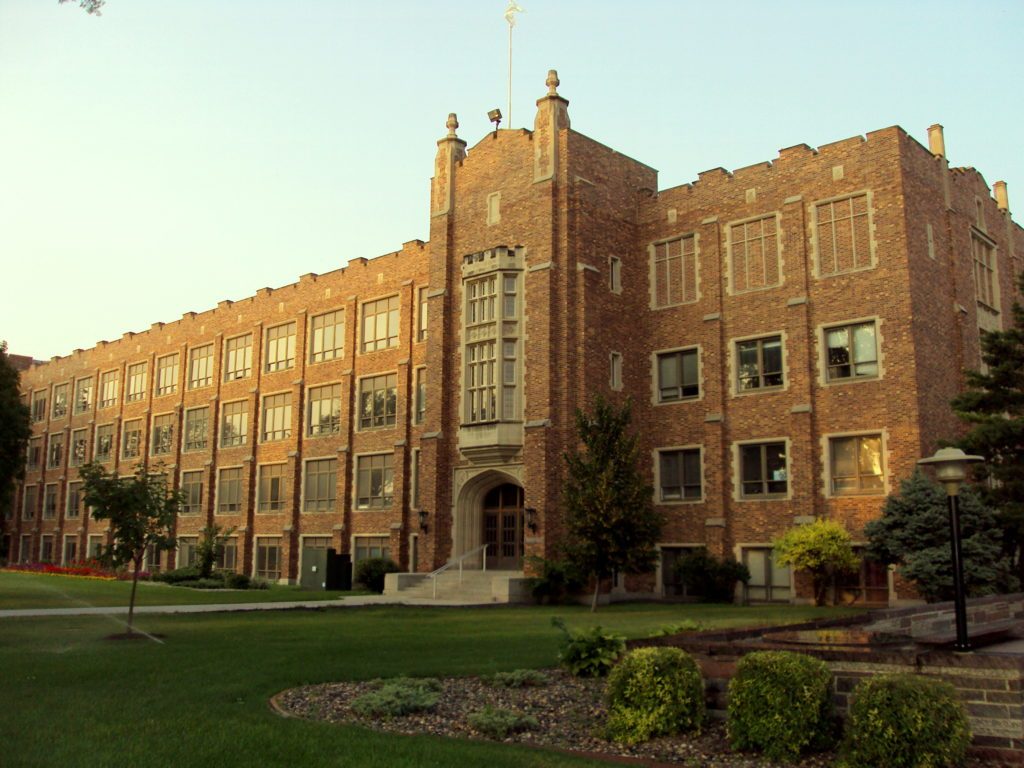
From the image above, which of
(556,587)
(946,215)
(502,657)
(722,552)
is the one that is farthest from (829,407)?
(502,657)

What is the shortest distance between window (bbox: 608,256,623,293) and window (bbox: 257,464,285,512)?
64.9 feet

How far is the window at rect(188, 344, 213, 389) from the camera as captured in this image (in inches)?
1975

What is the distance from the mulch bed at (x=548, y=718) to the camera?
803 centimetres

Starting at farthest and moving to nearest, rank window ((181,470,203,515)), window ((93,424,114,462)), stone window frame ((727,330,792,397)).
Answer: window ((93,424,114,462)) → window ((181,470,203,515)) → stone window frame ((727,330,792,397))

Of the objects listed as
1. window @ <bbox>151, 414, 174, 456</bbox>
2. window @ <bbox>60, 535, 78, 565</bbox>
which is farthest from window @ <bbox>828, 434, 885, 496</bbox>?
window @ <bbox>60, 535, 78, 565</bbox>

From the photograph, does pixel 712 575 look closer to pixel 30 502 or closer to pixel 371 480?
pixel 371 480

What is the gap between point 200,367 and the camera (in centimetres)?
5100

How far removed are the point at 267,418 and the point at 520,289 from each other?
759 inches

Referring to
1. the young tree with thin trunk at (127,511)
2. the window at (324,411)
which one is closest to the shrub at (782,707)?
the young tree with thin trunk at (127,511)

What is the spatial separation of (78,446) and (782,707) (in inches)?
2432

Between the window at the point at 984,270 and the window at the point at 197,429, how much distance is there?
119 feet

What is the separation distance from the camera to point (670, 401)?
31.4m

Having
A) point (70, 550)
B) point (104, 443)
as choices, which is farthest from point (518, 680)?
point (70, 550)

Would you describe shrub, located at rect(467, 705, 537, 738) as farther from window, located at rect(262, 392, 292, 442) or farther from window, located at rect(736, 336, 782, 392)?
window, located at rect(262, 392, 292, 442)
